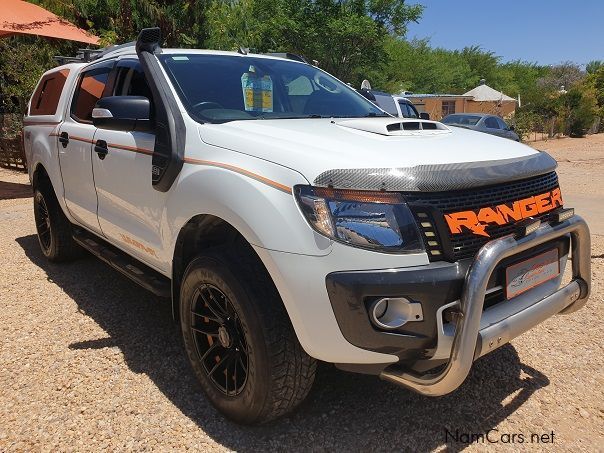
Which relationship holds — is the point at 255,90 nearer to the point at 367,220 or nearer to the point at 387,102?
the point at 367,220

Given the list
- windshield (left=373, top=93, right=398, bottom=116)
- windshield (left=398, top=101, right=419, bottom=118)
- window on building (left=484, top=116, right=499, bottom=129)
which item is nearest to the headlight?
windshield (left=373, top=93, right=398, bottom=116)

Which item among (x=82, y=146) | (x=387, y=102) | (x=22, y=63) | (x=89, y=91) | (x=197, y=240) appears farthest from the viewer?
(x=22, y=63)

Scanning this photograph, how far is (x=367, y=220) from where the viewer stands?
1.99m

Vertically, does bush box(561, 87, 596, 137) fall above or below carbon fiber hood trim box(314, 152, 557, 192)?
above

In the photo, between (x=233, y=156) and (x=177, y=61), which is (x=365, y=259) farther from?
(x=177, y=61)

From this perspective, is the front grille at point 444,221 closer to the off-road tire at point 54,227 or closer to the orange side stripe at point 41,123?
the orange side stripe at point 41,123

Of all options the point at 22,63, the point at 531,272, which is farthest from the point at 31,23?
the point at 531,272

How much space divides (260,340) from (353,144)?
0.93 meters

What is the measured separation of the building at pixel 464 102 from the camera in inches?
1237

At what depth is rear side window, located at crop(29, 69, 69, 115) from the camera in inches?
179

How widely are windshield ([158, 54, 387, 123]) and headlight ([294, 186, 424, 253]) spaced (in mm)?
1030

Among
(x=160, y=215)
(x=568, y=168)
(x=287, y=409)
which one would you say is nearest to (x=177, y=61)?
(x=160, y=215)

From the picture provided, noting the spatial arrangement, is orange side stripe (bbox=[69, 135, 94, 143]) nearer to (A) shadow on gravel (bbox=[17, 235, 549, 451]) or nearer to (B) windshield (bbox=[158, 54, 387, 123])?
(B) windshield (bbox=[158, 54, 387, 123])

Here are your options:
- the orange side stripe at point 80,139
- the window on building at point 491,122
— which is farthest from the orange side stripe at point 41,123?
the window on building at point 491,122
